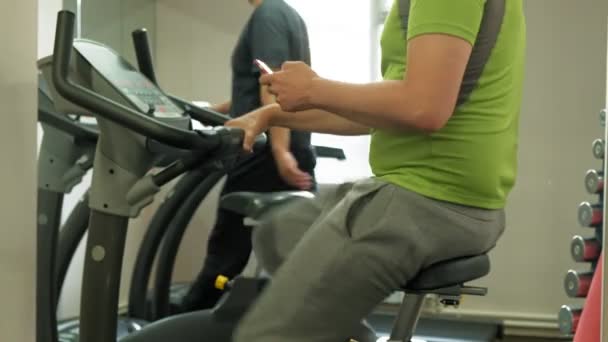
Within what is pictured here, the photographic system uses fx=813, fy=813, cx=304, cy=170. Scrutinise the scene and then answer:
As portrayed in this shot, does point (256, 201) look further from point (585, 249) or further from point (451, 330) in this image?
point (451, 330)

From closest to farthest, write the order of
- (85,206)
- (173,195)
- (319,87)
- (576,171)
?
1. (319,87)
2. (85,206)
3. (173,195)
4. (576,171)

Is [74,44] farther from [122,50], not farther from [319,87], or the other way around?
[122,50]

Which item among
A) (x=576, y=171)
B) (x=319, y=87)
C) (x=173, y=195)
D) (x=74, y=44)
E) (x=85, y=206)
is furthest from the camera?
(x=576, y=171)

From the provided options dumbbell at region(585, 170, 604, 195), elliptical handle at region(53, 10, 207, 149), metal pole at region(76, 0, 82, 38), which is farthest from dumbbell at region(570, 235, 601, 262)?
metal pole at region(76, 0, 82, 38)

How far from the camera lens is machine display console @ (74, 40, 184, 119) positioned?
1719mm

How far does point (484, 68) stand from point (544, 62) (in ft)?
8.49

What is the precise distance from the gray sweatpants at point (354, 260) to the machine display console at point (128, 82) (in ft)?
1.86

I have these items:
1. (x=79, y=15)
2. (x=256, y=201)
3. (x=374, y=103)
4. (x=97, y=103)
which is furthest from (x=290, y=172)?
(x=79, y=15)

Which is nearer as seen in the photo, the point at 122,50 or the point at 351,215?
the point at 351,215

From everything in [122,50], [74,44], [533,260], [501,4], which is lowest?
[533,260]

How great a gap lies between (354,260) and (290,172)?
1048 millimetres

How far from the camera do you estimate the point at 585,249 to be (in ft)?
9.37

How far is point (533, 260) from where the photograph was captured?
3.80 meters

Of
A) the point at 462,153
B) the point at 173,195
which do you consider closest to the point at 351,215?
the point at 462,153
